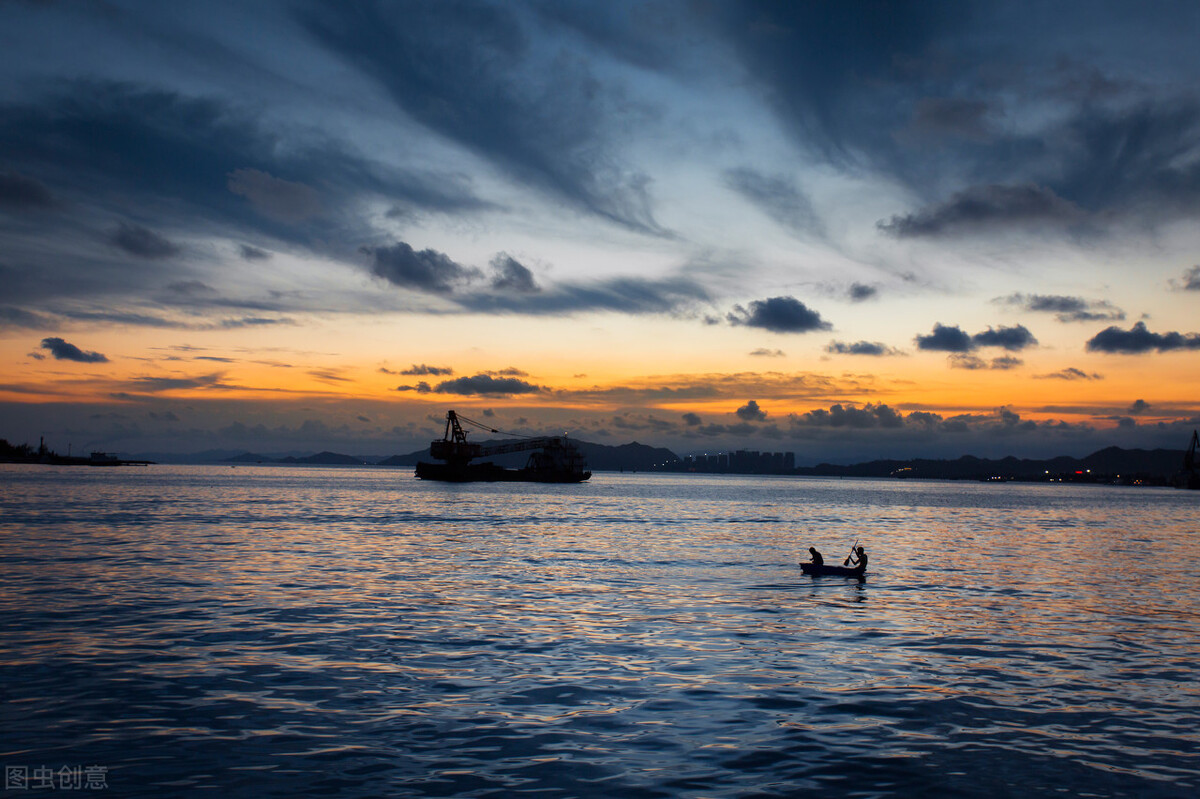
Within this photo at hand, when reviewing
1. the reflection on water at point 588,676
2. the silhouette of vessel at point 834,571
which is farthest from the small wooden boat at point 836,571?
the reflection on water at point 588,676

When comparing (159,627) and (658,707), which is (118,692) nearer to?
(159,627)

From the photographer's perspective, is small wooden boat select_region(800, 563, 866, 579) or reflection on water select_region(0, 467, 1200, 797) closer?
reflection on water select_region(0, 467, 1200, 797)

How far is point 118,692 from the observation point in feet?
53.4

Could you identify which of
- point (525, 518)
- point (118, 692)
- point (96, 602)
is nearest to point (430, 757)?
point (118, 692)

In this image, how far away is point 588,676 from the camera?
1834 cm

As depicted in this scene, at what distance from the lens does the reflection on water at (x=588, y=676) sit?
41.5 feet

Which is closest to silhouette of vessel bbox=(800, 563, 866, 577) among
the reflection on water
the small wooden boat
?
the small wooden boat

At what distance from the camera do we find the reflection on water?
12.6m

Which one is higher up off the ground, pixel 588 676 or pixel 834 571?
pixel 588 676

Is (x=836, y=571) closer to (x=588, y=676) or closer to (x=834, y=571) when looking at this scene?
(x=834, y=571)

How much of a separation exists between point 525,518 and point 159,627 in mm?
56635

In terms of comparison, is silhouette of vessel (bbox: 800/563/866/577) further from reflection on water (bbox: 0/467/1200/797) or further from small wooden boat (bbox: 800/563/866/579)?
reflection on water (bbox: 0/467/1200/797)

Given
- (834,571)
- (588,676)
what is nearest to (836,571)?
(834,571)

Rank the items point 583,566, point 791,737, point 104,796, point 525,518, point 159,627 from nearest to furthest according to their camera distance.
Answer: point 104,796 → point 791,737 → point 159,627 → point 583,566 → point 525,518
